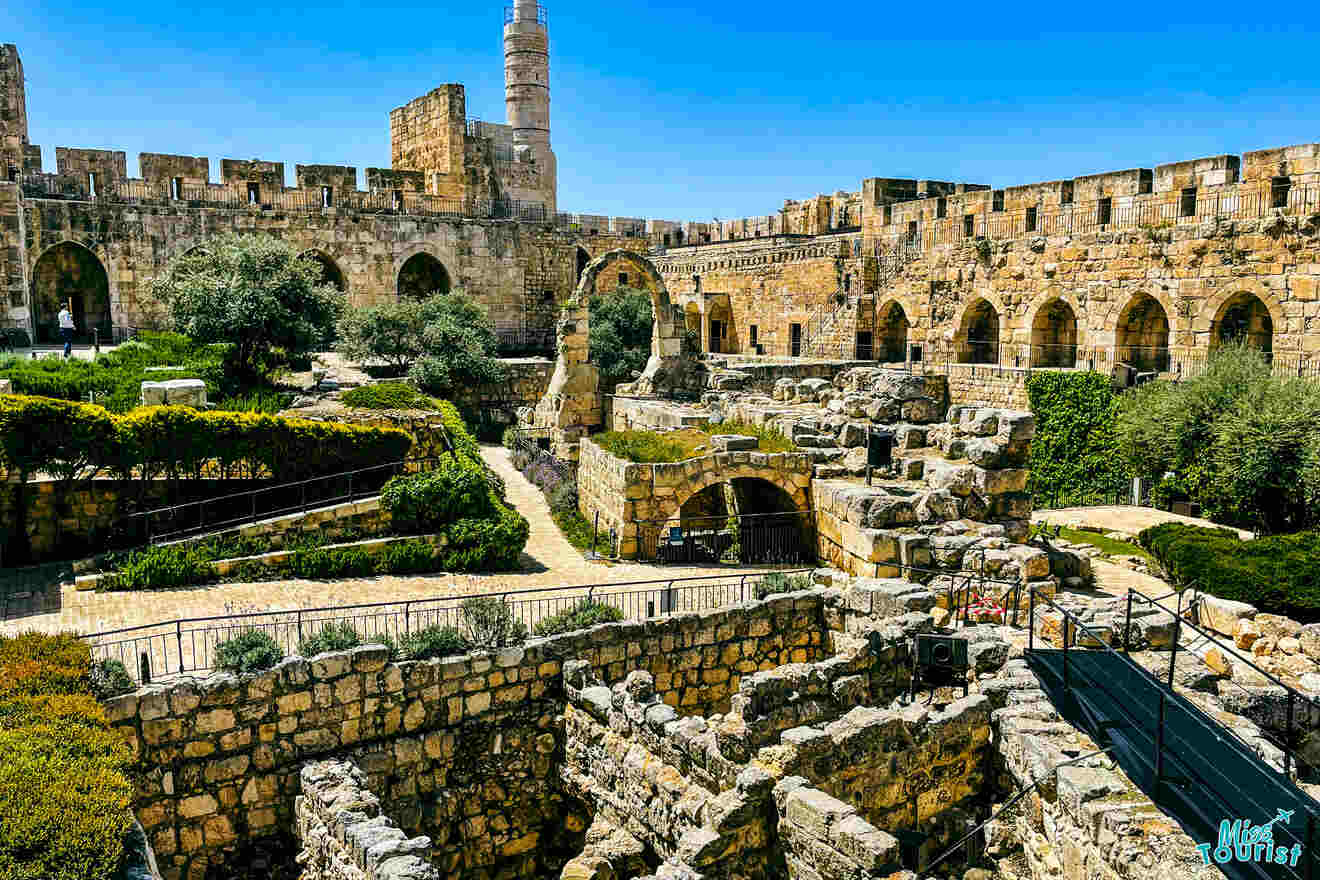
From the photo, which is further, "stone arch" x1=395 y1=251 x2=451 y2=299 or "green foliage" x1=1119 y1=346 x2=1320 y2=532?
"stone arch" x1=395 y1=251 x2=451 y2=299

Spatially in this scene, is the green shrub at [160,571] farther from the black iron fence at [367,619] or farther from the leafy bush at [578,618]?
the leafy bush at [578,618]

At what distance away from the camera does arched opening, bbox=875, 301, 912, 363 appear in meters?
32.8

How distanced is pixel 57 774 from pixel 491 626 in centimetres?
441

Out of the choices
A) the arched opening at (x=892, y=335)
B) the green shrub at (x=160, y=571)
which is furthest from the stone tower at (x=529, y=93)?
the green shrub at (x=160, y=571)

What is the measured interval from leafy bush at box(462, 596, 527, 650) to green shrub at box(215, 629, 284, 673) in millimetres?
1902

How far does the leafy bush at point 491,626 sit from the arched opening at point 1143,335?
65.8ft

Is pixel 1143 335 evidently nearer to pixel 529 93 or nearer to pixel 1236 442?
pixel 1236 442

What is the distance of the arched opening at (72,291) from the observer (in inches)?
1105

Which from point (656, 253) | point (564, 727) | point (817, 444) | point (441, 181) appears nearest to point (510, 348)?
point (441, 181)

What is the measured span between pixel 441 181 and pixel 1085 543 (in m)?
25.3

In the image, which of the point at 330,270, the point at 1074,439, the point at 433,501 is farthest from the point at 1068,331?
the point at 330,270

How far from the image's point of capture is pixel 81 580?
40.9ft

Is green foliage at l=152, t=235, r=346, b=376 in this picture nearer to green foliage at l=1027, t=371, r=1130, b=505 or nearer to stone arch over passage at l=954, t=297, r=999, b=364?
green foliage at l=1027, t=371, r=1130, b=505
